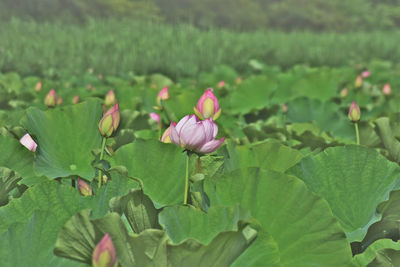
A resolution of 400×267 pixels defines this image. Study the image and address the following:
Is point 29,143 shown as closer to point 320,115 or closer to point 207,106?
point 207,106

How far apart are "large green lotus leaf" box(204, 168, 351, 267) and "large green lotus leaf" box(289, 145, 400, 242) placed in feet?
0.53

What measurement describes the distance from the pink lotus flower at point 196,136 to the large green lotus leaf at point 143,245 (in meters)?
0.30

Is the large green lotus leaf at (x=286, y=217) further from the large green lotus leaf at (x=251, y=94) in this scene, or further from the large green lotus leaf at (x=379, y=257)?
the large green lotus leaf at (x=251, y=94)

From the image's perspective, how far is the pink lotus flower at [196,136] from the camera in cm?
89

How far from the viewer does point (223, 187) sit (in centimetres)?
80

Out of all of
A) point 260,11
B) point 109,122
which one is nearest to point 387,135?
point 109,122

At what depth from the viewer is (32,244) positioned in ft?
2.20

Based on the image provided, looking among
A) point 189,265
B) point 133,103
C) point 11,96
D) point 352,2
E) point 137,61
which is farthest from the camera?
point 352,2

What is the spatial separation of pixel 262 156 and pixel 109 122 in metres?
0.35

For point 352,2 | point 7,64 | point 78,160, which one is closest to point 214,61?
point 7,64

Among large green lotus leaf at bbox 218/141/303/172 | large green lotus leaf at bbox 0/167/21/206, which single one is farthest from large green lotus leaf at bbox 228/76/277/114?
large green lotus leaf at bbox 0/167/21/206

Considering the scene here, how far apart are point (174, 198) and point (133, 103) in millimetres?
1136

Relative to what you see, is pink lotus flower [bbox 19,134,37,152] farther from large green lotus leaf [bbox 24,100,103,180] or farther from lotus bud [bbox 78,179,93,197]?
A: lotus bud [bbox 78,179,93,197]

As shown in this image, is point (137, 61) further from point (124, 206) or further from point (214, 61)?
point (124, 206)
